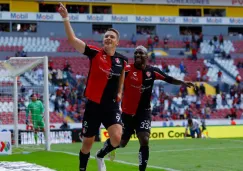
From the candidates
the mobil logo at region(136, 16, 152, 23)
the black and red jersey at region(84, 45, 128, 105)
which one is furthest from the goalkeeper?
the mobil logo at region(136, 16, 152, 23)

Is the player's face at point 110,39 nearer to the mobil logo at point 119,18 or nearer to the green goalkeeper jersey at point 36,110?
the green goalkeeper jersey at point 36,110

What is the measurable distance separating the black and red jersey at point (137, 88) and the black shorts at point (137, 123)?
0.09m

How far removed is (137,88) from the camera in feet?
34.3

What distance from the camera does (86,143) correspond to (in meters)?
8.91

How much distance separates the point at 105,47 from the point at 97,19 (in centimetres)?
3988

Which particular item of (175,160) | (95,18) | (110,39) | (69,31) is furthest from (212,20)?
(69,31)

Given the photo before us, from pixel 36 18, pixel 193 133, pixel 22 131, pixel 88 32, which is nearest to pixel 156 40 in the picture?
pixel 88 32

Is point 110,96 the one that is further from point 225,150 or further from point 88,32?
point 88,32

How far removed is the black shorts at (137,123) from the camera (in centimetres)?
1038

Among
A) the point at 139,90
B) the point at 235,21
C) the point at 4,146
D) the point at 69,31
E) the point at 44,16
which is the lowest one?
the point at 4,146

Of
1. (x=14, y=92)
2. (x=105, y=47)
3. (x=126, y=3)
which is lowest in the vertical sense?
(x=14, y=92)

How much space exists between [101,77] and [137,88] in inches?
74.6

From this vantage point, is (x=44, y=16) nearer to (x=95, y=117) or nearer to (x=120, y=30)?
(x=120, y=30)

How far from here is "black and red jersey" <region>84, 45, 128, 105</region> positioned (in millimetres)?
8688
